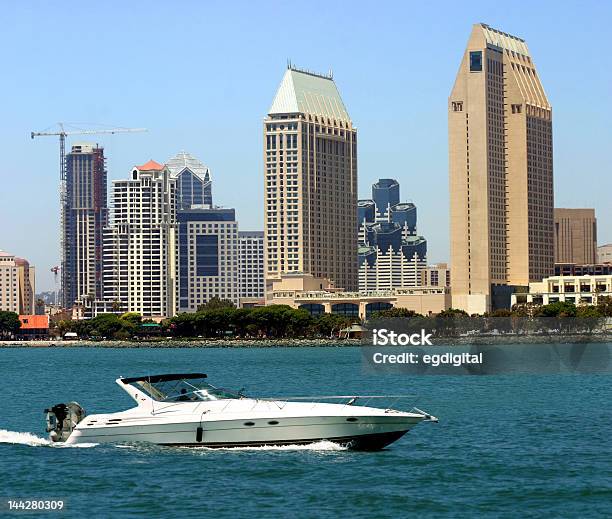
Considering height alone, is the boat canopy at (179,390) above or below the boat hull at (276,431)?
above

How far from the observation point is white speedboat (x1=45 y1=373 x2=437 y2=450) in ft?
179

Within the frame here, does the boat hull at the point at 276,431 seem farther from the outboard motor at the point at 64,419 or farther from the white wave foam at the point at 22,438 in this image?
the white wave foam at the point at 22,438

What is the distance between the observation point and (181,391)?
2229 inches

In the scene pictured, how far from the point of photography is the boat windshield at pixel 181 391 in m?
56.2

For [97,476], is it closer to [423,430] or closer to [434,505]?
[434,505]

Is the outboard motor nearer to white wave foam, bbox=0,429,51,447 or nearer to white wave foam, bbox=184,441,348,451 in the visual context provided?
white wave foam, bbox=0,429,51,447

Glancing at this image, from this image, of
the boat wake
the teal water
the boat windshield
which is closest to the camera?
the teal water

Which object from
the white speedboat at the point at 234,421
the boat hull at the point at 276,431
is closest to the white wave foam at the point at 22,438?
the white speedboat at the point at 234,421

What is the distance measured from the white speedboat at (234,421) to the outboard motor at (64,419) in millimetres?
1185

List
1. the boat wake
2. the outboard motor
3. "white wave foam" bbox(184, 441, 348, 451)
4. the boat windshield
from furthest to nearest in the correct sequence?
the boat wake < the outboard motor < the boat windshield < "white wave foam" bbox(184, 441, 348, 451)

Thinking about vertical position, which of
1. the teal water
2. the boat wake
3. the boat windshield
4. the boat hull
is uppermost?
the boat windshield

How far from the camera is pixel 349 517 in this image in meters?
43.7

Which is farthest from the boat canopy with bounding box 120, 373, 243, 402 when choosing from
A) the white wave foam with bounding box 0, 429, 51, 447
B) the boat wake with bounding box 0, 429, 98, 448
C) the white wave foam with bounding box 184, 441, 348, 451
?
the white wave foam with bounding box 0, 429, 51, 447

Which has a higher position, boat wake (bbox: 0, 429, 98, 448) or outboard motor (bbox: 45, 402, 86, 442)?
outboard motor (bbox: 45, 402, 86, 442)
